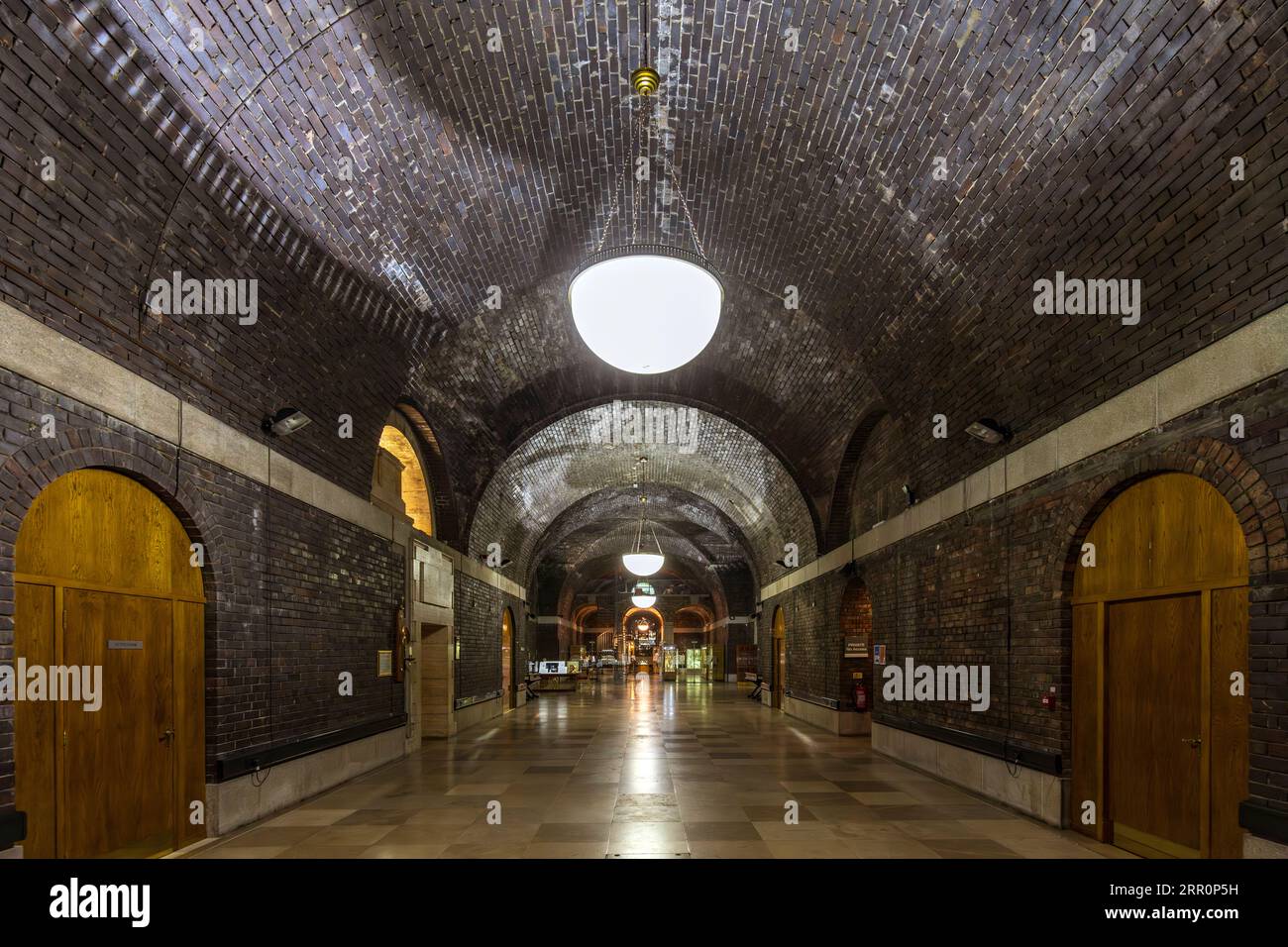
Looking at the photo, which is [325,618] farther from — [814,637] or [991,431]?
[814,637]

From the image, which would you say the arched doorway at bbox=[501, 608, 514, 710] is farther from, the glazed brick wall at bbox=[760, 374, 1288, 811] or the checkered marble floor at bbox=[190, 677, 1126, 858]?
the glazed brick wall at bbox=[760, 374, 1288, 811]

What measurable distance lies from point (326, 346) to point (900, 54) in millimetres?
5854

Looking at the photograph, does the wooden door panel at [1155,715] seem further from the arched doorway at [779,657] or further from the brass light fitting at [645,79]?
the arched doorway at [779,657]

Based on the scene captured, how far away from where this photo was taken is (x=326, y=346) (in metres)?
8.85

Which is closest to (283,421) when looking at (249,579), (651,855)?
(249,579)

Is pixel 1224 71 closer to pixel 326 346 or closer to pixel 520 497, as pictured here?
pixel 326 346

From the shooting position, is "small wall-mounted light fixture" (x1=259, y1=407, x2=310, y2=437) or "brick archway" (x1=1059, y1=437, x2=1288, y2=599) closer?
"brick archway" (x1=1059, y1=437, x2=1288, y2=599)

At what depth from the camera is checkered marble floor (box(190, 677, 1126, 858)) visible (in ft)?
22.0

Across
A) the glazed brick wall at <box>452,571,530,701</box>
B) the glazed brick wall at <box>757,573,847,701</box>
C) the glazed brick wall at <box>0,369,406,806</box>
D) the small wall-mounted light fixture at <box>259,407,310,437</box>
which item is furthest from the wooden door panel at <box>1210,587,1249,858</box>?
the glazed brick wall at <box>452,571,530,701</box>

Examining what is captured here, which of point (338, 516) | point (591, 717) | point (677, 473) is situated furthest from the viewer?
point (677, 473)

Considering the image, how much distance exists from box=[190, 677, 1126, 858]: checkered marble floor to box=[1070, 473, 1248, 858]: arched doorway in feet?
1.92

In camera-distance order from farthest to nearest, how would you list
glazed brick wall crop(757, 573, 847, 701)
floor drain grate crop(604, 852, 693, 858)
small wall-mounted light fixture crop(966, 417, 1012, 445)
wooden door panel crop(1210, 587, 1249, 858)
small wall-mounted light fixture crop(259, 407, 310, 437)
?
glazed brick wall crop(757, 573, 847, 701)
small wall-mounted light fixture crop(966, 417, 1012, 445)
small wall-mounted light fixture crop(259, 407, 310, 437)
floor drain grate crop(604, 852, 693, 858)
wooden door panel crop(1210, 587, 1249, 858)

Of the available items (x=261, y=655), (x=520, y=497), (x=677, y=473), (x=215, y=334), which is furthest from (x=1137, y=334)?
(x=677, y=473)

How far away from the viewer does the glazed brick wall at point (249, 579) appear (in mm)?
4863
